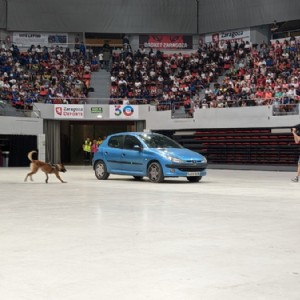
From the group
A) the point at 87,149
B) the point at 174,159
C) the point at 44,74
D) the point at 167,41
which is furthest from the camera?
the point at 167,41

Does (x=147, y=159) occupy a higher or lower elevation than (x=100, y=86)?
lower

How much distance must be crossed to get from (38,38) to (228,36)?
14.5 m

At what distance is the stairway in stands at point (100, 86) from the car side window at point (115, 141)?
18.1 metres

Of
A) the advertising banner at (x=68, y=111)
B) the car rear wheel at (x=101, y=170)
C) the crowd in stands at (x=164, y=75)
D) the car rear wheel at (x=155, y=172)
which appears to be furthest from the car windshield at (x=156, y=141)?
the advertising banner at (x=68, y=111)

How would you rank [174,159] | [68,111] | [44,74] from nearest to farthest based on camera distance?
[174,159], [68,111], [44,74]

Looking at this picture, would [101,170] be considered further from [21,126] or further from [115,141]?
[21,126]

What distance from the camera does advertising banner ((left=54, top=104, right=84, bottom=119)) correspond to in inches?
1508

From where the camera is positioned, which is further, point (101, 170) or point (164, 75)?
point (164, 75)

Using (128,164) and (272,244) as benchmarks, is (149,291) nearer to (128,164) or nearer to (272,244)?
(272,244)

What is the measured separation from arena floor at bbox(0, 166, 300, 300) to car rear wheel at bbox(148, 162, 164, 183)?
6869mm

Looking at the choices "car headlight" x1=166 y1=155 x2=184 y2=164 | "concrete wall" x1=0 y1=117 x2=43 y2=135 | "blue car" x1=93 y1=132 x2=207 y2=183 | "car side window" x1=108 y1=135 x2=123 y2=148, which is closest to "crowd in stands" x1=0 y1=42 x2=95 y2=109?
"concrete wall" x1=0 y1=117 x2=43 y2=135

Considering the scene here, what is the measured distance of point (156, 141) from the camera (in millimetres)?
20469

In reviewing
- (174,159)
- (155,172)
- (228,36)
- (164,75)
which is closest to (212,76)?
(164,75)

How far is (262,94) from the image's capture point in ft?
111
